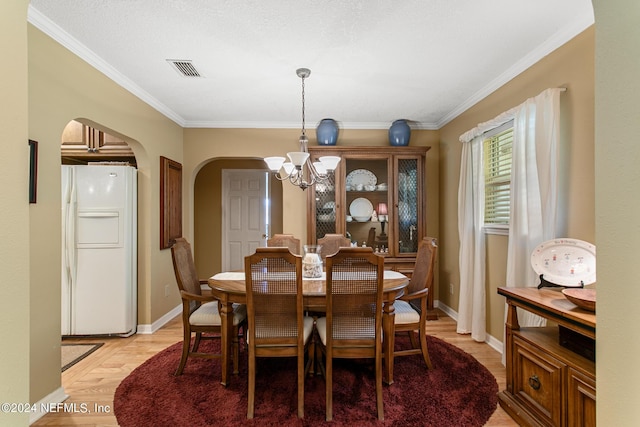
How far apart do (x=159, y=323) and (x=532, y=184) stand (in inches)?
156

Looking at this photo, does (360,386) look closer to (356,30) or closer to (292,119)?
(356,30)

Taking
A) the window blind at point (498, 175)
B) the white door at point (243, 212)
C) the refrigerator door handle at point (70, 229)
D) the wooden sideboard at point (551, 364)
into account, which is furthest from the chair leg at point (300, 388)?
the white door at point (243, 212)

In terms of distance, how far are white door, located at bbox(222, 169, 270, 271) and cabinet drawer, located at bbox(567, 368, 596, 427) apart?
4334 millimetres

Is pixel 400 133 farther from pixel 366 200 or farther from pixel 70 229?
pixel 70 229

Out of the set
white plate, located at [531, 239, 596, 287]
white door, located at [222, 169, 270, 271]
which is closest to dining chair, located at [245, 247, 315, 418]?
white plate, located at [531, 239, 596, 287]

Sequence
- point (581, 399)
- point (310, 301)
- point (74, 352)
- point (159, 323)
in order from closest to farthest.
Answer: point (581, 399)
point (310, 301)
point (74, 352)
point (159, 323)

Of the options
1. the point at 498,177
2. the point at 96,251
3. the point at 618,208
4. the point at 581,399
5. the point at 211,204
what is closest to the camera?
the point at 618,208

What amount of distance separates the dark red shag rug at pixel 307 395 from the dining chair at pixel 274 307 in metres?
0.19

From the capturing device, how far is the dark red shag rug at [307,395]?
188cm

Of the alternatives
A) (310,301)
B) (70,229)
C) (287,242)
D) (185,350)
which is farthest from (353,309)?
(70,229)

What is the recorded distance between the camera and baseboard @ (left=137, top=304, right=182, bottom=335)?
3.31 metres

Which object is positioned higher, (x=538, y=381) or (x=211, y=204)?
(x=211, y=204)

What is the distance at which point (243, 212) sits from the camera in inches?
207

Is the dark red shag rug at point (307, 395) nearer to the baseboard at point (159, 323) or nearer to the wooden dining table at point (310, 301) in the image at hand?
the wooden dining table at point (310, 301)
